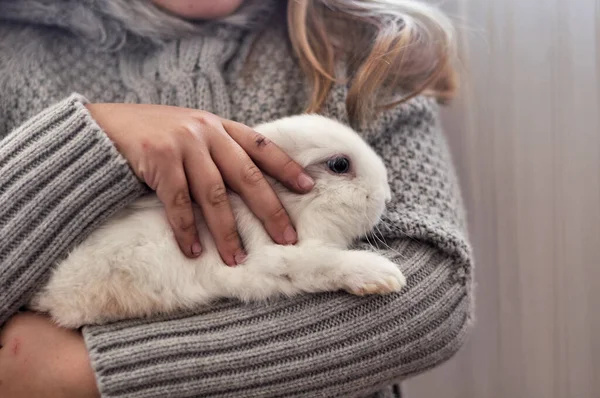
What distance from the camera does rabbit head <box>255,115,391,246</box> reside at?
0.80 metres

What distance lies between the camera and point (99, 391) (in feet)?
2.46

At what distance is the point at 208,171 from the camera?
81cm

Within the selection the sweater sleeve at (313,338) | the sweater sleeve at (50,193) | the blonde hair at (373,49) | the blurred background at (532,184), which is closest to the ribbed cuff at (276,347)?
the sweater sleeve at (313,338)

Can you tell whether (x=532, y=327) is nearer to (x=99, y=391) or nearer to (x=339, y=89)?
(x=339, y=89)

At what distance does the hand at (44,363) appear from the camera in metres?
0.77

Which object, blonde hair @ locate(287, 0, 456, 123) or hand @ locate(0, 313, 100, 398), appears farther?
blonde hair @ locate(287, 0, 456, 123)

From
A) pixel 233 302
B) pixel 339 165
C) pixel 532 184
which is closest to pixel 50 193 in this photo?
pixel 233 302

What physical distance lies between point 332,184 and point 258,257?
0.47ft

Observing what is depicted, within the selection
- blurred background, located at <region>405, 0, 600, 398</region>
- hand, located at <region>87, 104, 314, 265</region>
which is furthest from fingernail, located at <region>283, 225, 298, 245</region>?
blurred background, located at <region>405, 0, 600, 398</region>

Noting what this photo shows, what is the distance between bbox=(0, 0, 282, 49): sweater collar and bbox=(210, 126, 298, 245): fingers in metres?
0.30

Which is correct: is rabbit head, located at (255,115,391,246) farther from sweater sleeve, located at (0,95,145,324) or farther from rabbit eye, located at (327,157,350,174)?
sweater sleeve, located at (0,95,145,324)

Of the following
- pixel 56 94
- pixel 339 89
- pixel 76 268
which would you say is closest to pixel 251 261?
pixel 76 268

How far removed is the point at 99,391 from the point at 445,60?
746 mm

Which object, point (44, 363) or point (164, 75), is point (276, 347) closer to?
point (44, 363)
